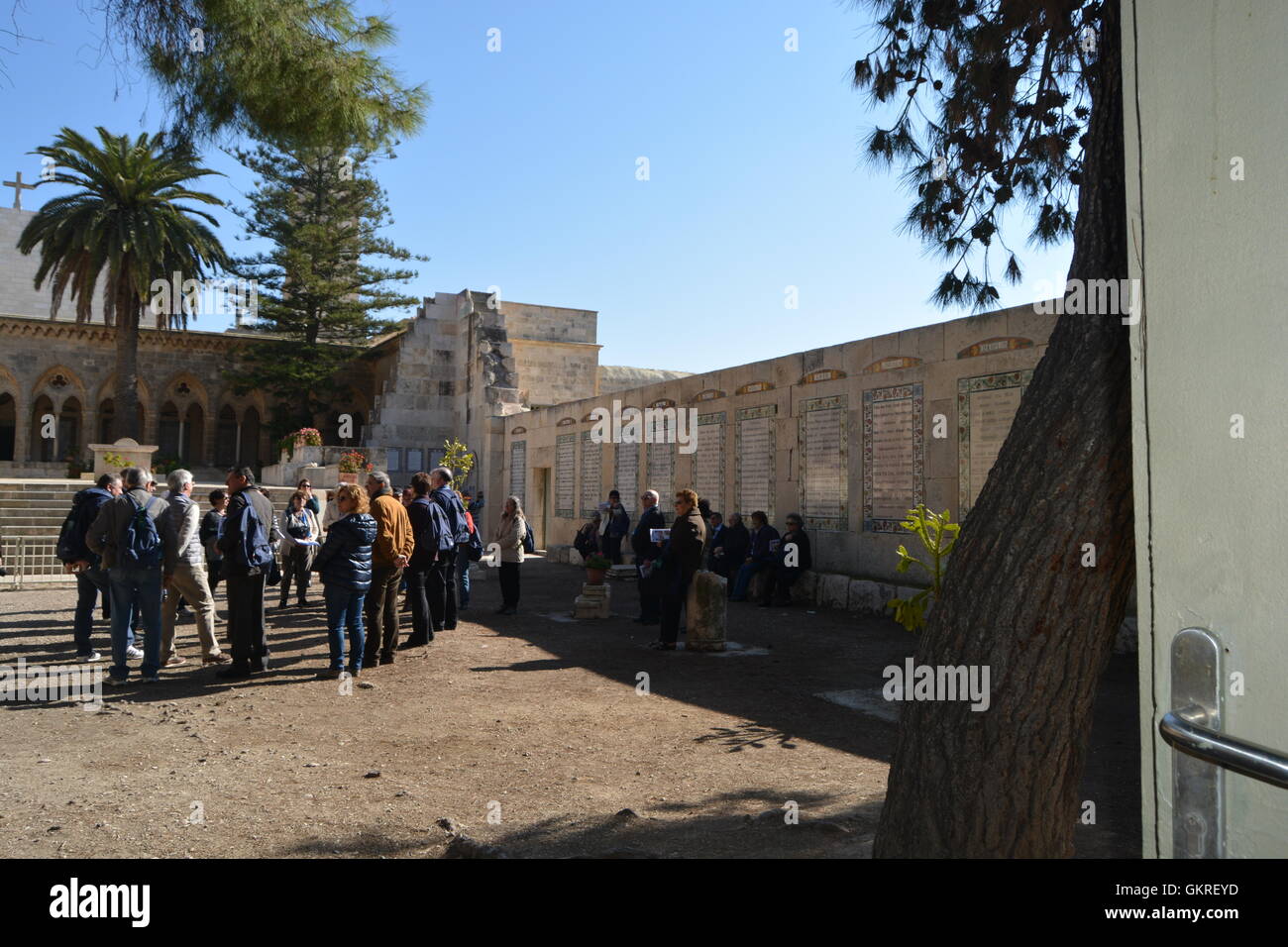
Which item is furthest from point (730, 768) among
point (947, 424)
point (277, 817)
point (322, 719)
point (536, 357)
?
point (536, 357)

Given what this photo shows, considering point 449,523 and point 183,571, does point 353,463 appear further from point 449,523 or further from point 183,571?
point 183,571

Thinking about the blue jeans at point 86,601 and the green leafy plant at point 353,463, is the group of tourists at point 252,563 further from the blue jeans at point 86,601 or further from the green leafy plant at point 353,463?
the green leafy plant at point 353,463

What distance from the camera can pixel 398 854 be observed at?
4.09m

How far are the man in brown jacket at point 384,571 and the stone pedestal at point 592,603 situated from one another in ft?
10.1

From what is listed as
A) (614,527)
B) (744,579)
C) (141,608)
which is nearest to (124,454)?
(614,527)

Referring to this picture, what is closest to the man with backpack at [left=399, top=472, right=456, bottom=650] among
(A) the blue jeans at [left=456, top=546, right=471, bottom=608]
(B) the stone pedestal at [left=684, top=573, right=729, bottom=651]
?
(A) the blue jeans at [left=456, top=546, right=471, bottom=608]

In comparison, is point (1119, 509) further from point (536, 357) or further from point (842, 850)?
point (536, 357)

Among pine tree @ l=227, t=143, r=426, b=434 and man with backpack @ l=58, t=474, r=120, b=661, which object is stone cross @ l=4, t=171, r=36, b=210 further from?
man with backpack @ l=58, t=474, r=120, b=661

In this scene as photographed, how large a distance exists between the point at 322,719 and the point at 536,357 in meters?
22.0

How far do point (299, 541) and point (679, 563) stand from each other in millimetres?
5103

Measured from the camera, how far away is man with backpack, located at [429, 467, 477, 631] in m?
10.3

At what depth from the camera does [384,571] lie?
836cm

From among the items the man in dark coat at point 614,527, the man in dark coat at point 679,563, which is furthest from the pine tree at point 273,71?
the man in dark coat at point 614,527

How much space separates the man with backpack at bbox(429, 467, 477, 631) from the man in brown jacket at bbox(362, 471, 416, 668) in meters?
1.49
